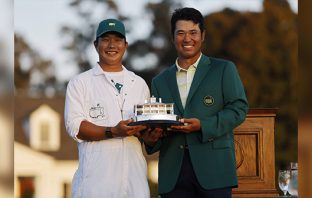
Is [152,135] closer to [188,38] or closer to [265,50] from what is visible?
[188,38]

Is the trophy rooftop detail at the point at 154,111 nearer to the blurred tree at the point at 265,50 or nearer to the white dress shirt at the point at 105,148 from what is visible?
the white dress shirt at the point at 105,148

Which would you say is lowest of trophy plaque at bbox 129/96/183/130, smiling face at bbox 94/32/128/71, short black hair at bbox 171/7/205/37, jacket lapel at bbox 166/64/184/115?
trophy plaque at bbox 129/96/183/130

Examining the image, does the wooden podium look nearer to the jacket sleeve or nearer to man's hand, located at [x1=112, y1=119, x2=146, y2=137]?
the jacket sleeve

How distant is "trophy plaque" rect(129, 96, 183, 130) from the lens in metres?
2.81

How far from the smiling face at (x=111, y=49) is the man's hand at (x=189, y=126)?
0.37 meters

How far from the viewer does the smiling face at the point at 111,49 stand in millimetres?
3029

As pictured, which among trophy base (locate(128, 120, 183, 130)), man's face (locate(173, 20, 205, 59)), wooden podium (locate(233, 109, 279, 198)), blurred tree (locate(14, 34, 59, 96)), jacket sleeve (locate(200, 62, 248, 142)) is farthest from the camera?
blurred tree (locate(14, 34, 59, 96))

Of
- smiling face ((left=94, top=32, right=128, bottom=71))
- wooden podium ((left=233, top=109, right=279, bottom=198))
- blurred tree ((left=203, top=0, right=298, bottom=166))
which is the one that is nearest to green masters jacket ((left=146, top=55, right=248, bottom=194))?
smiling face ((left=94, top=32, right=128, bottom=71))

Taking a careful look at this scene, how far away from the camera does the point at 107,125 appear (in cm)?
297

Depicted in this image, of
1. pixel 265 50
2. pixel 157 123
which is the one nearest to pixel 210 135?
pixel 157 123

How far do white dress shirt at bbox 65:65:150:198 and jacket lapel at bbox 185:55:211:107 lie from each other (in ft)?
0.73

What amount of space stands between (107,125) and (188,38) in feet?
1.54

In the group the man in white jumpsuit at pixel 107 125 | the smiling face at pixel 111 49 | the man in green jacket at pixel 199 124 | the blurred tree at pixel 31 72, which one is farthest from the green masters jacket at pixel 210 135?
Result: the blurred tree at pixel 31 72

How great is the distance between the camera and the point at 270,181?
4156 millimetres
